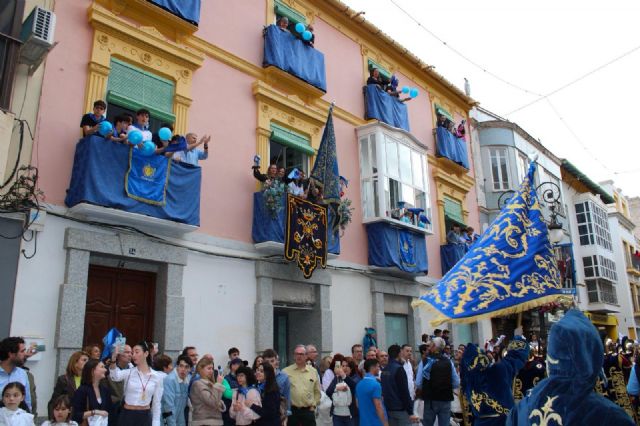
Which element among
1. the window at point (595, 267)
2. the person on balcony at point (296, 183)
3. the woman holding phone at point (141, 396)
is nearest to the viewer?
the woman holding phone at point (141, 396)

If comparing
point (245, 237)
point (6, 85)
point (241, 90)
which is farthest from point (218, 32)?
point (6, 85)

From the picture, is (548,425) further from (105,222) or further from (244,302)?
(244,302)

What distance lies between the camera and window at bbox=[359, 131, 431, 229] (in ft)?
46.5

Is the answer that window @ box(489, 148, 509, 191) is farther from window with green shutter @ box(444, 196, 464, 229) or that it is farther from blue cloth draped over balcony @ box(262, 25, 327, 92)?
blue cloth draped over balcony @ box(262, 25, 327, 92)

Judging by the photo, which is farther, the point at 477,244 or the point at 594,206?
the point at 594,206

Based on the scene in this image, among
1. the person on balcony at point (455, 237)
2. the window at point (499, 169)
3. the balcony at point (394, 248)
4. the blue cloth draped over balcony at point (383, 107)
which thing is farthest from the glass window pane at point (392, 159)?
the window at point (499, 169)

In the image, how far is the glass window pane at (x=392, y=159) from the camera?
47.8ft

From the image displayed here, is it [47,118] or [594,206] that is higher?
[594,206]

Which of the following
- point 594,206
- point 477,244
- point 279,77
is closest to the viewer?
point 477,244

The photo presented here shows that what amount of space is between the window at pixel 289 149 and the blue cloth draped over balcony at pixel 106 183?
138 inches

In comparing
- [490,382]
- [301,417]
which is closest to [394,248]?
[301,417]

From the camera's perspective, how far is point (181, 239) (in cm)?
1002

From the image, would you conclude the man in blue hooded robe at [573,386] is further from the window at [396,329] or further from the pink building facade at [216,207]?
the window at [396,329]

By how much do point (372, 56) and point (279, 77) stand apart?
4.58 m
